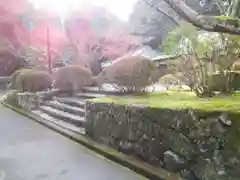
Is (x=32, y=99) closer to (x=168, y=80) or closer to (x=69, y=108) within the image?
(x=69, y=108)

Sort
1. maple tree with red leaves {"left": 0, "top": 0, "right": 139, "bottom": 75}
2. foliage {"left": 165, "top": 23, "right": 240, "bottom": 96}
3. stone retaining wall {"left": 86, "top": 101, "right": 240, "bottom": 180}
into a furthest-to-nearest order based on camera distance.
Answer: maple tree with red leaves {"left": 0, "top": 0, "right": 139, "bottom": 75}, foliage {"left": 165, "top": 23, "right": 240, "bottom": 96}, stone retaining wall {"left": 86, "top": 101, "right": 240, "bottom": 180}

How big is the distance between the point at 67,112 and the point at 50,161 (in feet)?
14.0

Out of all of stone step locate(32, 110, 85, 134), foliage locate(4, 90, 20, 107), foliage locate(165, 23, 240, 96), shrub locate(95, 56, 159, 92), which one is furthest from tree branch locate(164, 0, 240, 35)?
foliage locate(4, 90, 20, 107)

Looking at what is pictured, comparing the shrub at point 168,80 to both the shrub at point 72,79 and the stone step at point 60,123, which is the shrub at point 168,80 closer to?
the stone step at point 60,123

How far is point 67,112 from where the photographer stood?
393 inches

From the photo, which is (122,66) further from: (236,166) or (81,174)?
(236,166)

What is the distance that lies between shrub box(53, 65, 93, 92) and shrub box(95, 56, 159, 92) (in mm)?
5112

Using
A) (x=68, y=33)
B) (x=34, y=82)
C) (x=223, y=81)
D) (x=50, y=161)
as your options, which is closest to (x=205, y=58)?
(x=223, y=81)

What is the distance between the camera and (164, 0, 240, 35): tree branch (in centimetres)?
311

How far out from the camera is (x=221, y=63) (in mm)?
6332

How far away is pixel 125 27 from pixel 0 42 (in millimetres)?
8646

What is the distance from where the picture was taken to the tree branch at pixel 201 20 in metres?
3.11

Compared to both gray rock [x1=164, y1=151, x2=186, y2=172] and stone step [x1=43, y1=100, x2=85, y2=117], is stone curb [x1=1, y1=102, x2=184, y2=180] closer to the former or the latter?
gray rock [x1=164, y1=151, x2=186, y2=172]

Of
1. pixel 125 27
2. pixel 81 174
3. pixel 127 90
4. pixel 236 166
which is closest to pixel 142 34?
pixel 125 27
